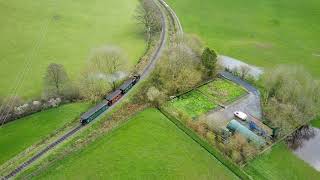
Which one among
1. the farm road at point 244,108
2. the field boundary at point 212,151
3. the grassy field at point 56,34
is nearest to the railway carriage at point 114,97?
the field boundary at point 212,151

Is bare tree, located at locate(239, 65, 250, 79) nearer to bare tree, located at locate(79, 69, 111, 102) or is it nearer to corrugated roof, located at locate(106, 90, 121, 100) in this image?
corrugated roof, located at locate(106, 90, 121, 100)

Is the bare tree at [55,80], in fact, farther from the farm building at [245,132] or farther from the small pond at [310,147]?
the small pond at [310,147]

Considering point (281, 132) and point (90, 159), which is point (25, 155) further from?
point (281, 132)

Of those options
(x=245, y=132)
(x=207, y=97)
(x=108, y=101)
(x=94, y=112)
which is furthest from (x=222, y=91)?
(x=94, y=112)

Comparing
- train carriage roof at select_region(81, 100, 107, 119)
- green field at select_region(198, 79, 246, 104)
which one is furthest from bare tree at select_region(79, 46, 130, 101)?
green field at select_region(198, 79, 246, 104)

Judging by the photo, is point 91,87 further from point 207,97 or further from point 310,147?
point 310,147

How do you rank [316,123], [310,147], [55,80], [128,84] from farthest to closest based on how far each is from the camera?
1. [128,84]
2. [55,80]
3. [316,123]
4. [310,147]
